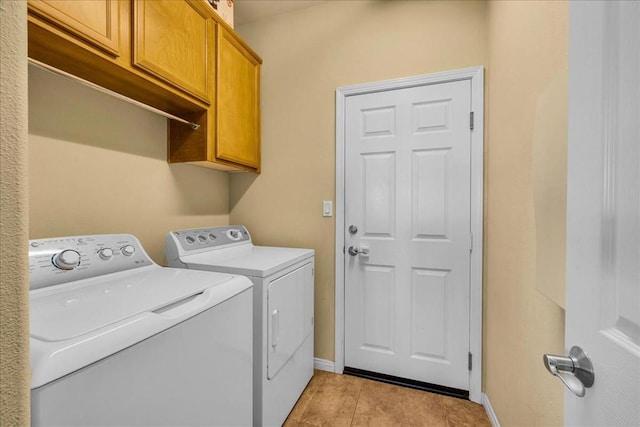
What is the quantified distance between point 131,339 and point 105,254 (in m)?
0.69

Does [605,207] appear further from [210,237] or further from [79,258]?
[210,237]

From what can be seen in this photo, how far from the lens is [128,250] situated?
1.30 meters

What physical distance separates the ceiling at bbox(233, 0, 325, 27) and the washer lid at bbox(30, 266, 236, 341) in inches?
79.3

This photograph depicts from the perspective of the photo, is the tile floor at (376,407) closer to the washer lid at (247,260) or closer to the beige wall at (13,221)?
the washer lid at (247,260)

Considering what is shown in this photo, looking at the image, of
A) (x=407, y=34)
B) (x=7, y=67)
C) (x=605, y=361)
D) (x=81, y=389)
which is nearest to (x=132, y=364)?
(x=81, y=389)

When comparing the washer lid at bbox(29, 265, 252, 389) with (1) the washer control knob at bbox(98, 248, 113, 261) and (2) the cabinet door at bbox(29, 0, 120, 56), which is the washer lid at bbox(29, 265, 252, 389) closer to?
(1) the washer control knob at bbox(98, 248, 113, 261)

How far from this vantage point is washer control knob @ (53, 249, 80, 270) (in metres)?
1.03

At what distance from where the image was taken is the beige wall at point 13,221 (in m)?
0.28

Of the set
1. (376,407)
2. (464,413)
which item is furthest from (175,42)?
(464,413)

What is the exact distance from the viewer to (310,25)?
2105 millimetres

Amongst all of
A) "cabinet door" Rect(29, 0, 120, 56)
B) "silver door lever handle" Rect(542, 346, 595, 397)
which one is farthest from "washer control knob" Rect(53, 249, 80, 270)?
"silver door lever handle" Rect(542, 346, 595, 397)

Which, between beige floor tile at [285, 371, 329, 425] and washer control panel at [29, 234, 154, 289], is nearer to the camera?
washer control panel at [29, 234, 154, 289]

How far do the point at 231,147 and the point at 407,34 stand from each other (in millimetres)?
1427

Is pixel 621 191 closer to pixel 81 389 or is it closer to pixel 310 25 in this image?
pixel 81 389
